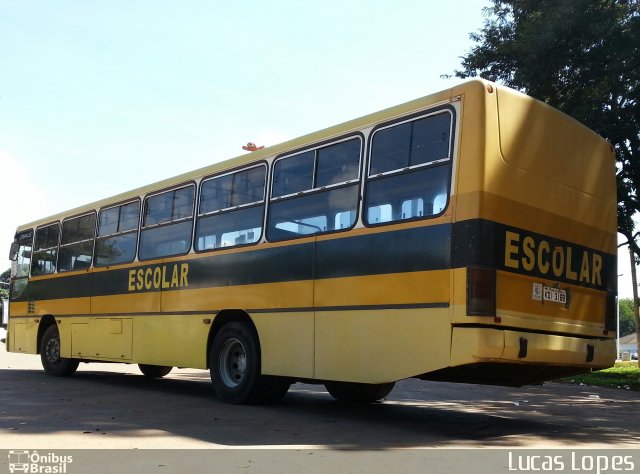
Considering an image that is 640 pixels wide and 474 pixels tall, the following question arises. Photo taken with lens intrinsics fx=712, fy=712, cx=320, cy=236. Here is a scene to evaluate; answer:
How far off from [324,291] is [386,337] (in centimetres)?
113

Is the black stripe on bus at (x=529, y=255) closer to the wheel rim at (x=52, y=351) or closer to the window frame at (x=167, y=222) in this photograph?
the window frame at (x=167, y=222)

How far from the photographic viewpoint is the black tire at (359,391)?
33.4 ft

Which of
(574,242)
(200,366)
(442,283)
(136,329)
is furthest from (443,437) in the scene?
(136,329)

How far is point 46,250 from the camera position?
591 inches

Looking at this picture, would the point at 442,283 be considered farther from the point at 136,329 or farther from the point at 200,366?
the point at 136,329

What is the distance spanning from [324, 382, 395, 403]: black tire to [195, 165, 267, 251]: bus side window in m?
2.55

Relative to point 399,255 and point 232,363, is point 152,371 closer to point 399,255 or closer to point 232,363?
point 232,363

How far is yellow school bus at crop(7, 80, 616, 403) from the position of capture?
705cm

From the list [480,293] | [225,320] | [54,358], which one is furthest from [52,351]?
[480,293]

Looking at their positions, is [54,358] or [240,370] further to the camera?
[54,358]

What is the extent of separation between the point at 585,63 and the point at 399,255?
1131 cm

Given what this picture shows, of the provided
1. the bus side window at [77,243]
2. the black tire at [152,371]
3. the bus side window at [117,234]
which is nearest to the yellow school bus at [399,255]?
the bus side window at [117,234]

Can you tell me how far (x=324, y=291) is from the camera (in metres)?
8.34

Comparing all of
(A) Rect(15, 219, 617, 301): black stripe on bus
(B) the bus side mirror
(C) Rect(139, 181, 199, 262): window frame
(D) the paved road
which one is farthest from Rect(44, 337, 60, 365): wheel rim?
(A) Rect(15, 219, 617, 301): black stripe on bus
